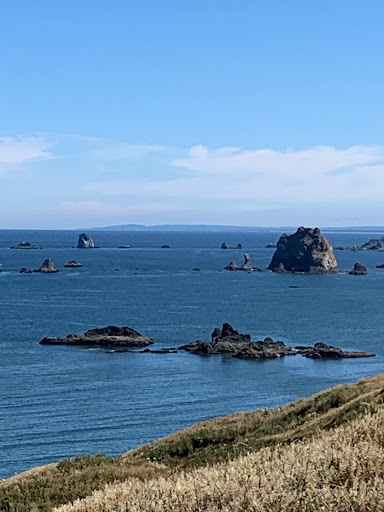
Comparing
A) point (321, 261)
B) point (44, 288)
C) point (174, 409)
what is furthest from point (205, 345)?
point (321, 261)

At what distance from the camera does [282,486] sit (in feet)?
34.1

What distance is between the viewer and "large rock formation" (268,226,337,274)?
622ft

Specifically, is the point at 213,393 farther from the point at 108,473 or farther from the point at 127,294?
the point at 127,294

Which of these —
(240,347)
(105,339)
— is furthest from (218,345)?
(105,339)

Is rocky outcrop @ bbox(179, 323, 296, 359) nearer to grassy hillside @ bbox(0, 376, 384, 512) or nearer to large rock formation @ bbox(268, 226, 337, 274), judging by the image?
grassy hillside @ bbox(0, 376, 384, 512)

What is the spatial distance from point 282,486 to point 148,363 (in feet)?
211

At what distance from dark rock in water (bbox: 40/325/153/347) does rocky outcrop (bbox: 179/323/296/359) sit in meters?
6.30

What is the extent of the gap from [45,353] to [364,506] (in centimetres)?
7087

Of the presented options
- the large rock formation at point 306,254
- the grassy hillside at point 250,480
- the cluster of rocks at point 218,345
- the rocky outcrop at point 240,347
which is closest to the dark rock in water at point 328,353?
the cluster of rocks at point 218,345

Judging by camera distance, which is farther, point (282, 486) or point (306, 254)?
point (306, 254)

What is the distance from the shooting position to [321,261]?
190 meters

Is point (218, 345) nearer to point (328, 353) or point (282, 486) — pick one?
point (328, 353)

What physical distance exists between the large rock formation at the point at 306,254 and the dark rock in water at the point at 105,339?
351ft

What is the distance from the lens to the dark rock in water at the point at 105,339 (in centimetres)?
8406
